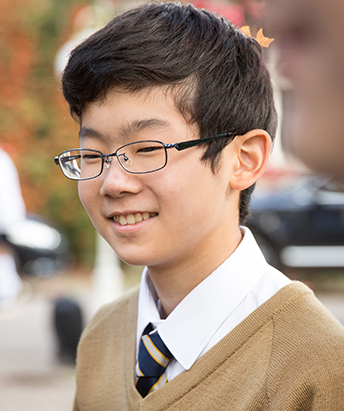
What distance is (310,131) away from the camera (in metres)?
0.57

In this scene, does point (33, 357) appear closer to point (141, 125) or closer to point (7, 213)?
point (7, 213)

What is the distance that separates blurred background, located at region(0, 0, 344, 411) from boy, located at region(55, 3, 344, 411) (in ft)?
0.61

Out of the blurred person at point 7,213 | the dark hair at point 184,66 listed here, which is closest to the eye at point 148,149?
the dark hair at point 184,66

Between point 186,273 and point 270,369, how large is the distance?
39cm

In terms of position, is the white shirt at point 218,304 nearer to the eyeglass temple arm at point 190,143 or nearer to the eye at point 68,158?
the eyeglass temple arm at point 190,143

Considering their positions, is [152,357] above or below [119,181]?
below

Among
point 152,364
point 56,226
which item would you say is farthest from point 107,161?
point 56,226

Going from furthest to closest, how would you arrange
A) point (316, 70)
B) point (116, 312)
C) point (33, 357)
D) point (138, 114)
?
1. point (33, 357)
2. point (116, 312)
3. point (138, 114)
4. point (316, 70)

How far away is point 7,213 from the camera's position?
6.88 metres

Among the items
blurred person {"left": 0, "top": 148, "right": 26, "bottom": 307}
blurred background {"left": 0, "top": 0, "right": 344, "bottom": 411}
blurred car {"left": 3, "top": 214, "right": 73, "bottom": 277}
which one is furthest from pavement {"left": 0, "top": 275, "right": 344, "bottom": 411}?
blurred car {"left": 3, "top": 214, "right": 73, "bottom": 277}

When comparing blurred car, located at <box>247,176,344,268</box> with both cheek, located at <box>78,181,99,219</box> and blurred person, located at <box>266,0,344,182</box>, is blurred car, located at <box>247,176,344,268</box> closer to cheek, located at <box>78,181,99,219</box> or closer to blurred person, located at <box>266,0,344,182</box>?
cheek, located at <box>78,181,99,219</box>

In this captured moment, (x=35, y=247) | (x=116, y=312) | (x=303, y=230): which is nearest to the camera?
(x=116, y=312)

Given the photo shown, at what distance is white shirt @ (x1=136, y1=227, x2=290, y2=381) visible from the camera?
148cm

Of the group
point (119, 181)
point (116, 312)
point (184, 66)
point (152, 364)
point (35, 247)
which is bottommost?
point (35, 247)
